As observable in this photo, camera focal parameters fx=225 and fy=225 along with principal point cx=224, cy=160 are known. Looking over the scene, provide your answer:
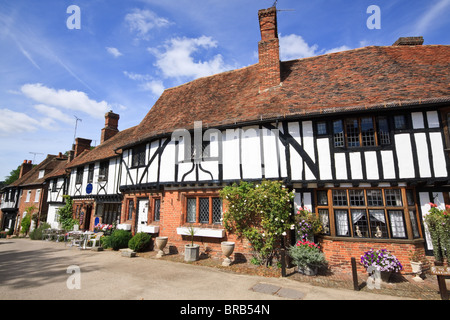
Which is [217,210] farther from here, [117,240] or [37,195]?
[37,195]

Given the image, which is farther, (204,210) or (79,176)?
(79,176)

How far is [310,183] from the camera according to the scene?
7.63 m

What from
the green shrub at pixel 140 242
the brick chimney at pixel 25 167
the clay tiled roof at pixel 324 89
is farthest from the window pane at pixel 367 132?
the brick chimney at pixel 25 167

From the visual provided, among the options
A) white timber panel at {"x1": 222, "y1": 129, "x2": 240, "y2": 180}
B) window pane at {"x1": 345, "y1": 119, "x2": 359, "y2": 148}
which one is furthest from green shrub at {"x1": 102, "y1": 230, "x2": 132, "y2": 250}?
window pane at {"x1": 345, "y1": 119, "x2": 359, "y2": 148}

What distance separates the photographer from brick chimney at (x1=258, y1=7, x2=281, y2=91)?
1015 cm

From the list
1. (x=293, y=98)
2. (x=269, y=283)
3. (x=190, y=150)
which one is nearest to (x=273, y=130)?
(x=293, y=98)

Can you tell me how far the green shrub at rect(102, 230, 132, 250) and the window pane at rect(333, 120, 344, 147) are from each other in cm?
1008

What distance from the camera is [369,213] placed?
718 centimetres

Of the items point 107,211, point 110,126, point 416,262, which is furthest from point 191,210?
point 110,126

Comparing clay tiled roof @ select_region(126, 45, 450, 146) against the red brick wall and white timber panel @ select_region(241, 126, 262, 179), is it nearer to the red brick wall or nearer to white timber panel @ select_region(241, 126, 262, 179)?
white timber panel @ select_region(241, 126, 262, 179)

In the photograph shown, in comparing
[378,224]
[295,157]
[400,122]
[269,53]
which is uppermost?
[269,53]

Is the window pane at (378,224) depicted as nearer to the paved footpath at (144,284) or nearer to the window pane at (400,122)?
the paved footpath at (144,284)

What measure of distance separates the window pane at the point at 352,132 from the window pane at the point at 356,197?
156 centimetres

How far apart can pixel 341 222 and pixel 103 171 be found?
1434 cm
